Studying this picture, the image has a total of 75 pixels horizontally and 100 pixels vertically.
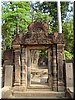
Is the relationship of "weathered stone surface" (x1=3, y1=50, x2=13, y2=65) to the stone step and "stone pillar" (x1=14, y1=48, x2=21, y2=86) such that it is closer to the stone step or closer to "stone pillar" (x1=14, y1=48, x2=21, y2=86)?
"stone pillar" (x1=14, y1=48, x2=21, y2=86)

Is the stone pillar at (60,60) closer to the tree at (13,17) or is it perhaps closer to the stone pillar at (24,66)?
the stone pillar at (24,66)

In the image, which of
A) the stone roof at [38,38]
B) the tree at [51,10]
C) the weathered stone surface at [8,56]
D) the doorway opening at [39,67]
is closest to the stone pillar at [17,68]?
the weathered stone surface at [8,56]

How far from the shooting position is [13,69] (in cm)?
726

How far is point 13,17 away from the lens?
1099 cm

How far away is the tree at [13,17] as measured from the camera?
10.8 m

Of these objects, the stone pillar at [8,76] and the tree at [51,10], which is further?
the tree at [51,10]


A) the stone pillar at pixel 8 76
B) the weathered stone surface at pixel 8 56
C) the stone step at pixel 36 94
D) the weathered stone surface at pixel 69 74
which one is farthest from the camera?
the weathered stone surface at pixel 8 56

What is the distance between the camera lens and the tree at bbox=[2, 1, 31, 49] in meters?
10.8

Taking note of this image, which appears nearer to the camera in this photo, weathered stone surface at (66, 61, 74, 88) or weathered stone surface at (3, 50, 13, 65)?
weathered stone surface at (66, 61, 74, 88)

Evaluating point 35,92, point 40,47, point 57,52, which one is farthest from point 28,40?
A: point 35,92

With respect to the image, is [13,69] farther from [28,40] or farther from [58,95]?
[58,95]

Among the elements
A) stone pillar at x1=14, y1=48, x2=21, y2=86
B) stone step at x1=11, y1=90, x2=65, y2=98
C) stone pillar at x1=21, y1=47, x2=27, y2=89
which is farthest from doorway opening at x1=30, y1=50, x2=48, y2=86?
stone step at x1=11, y1=90, x2=65, y2=98

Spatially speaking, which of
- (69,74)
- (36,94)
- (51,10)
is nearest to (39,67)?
(51,10)

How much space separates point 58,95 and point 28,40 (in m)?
2.15
